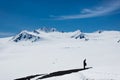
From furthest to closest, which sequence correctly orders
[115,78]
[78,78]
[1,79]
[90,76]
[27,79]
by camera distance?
[1,79], [27,79], [78,78], [90,76], [115,78]

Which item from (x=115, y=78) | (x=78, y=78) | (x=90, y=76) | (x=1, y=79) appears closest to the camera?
(x=115, y=78)

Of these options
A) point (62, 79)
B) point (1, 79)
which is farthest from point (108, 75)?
point (1, 79)

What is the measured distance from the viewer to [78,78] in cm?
2217

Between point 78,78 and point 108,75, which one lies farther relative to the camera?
point 78,78

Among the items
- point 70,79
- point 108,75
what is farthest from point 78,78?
point 108,75

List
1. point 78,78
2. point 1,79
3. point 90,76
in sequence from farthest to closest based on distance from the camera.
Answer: point 1,79, point 78,78, point 90,76

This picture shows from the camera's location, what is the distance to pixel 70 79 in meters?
22.4

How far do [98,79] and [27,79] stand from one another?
13.7 meters

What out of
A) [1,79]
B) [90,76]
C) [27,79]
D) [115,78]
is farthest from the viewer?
[1,79]

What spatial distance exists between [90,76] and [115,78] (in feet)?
7.44

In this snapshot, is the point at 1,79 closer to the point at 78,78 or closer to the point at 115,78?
the point at 78,78

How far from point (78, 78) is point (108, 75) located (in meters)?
2.94

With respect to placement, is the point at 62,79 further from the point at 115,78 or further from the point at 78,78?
the point at 115,78

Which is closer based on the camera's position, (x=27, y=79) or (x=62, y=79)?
(x=62, y=79)
